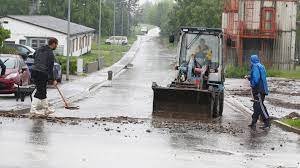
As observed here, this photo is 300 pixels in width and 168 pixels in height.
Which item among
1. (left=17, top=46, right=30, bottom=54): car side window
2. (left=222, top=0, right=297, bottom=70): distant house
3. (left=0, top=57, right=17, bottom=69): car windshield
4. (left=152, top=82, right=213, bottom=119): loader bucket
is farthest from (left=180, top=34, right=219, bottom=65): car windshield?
(left=222, top=0, right=297, bottom=70): distant house

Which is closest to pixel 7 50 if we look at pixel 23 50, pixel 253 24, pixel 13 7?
pixel 23 50

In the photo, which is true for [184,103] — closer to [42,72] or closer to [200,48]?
[200,48]

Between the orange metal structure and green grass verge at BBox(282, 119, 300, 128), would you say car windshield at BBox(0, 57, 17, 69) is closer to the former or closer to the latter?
green grass verge at BBox(282, 119, 300, 128)

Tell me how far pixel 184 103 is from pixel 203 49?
330 centimetres

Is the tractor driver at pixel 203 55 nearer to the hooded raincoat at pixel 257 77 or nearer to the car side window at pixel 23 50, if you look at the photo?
the hooded raincoat at pixel 257 77

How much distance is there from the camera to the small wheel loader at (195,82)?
62.7 ft

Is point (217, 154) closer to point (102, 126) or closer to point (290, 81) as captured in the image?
point (102, 126)

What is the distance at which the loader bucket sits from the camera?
19016mm

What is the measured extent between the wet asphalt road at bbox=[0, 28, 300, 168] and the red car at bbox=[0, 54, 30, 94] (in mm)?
6778

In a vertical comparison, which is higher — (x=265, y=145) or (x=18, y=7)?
(x=18, y=7)

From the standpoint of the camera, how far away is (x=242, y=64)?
54656 millimetres

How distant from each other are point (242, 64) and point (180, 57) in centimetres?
3273

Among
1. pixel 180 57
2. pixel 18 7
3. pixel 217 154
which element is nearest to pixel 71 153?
pixel 217 154

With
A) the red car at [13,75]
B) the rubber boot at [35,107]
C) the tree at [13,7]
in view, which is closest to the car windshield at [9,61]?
the red car at [13,75]
